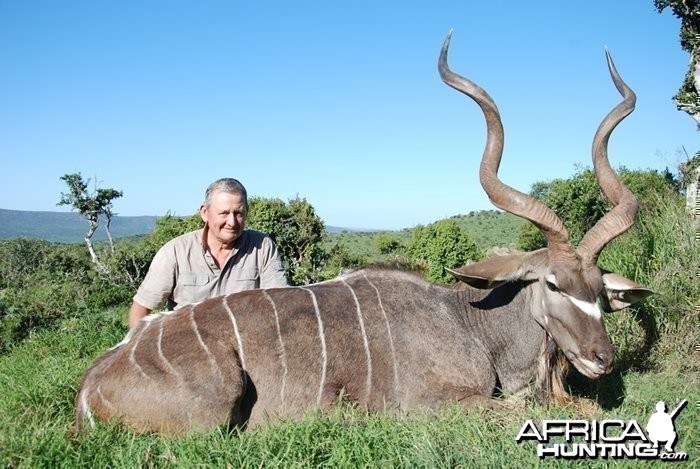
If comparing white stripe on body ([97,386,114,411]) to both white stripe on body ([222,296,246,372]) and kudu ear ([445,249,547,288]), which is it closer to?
white stripe on body ([222,296,246,372])

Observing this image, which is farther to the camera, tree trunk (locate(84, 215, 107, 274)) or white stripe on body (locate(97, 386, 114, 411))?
tree trunk (locate(84, 215, 107, 274))

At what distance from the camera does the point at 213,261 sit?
371cm

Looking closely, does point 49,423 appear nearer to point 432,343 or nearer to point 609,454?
point 432,343

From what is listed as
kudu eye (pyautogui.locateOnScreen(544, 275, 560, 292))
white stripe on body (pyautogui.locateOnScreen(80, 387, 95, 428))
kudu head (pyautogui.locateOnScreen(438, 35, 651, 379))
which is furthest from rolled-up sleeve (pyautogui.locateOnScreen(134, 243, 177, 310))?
kudu eye (pyautogui.locateOnScreen(544, 275, 560, 292))

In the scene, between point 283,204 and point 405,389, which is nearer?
point 405,389

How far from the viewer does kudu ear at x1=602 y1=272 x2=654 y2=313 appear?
10.2ft

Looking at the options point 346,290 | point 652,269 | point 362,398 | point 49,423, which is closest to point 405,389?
point 362,398

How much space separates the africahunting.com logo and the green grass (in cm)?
6

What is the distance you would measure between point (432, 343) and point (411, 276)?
0.51 metres

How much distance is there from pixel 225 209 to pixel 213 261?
15.2 inches

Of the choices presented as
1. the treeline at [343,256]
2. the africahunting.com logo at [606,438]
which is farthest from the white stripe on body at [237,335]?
the africahunting.com logo at [606,438]

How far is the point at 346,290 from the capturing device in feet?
10.6

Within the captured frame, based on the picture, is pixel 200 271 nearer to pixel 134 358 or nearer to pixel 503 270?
pixel 134 358

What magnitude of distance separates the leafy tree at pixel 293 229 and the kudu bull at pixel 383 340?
561cm
